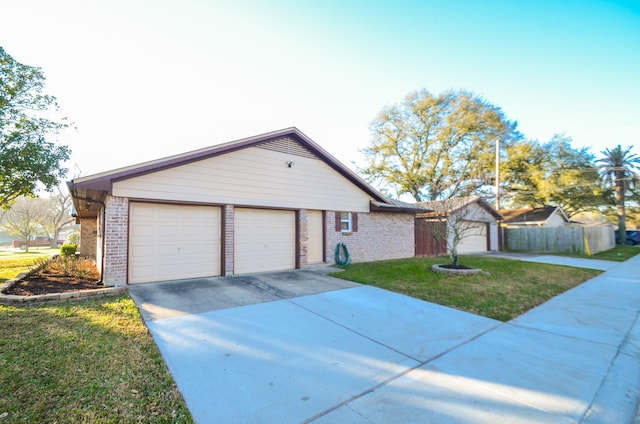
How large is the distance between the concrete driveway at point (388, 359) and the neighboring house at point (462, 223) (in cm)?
816

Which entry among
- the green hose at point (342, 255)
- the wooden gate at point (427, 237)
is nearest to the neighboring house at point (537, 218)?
the wooden gate at point (427, 237)

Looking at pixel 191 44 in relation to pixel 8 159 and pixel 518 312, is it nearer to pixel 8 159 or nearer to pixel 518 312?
pixel 8 159

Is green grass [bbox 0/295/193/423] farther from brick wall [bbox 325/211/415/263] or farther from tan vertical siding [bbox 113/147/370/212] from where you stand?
brick wall [bbox 325/211/415/263]

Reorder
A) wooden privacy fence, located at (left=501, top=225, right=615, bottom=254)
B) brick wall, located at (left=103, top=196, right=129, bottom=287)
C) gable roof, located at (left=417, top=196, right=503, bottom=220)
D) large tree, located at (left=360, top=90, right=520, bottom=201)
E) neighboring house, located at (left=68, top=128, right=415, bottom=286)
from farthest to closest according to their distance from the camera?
large tree, located at (left=360, top=90, right=520, bottom=201) < wooden privacy fence, located at (left=501, top=225, right=615, bottom=254) < gable roof, located at (left=417, top=196, right=503, bottom=220) < neighboring house, located at (left=68, top=128, right=415, bottom=286) < brick wall, located at (left=103, top=196, right=129, bottom=287)

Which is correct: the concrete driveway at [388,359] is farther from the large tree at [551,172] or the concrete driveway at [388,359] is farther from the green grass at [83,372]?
the large tree at [551,172]

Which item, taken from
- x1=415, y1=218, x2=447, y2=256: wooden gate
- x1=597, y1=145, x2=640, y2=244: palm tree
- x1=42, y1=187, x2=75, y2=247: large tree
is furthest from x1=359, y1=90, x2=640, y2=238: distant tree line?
x1=42, y1=187, x2=75, y2=247: large tree

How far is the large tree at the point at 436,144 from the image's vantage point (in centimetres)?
2677

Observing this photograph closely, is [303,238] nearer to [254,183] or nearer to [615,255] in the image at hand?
[254,183]

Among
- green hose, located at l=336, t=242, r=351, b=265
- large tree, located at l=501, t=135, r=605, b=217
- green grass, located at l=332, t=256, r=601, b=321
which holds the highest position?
large tree, located at l=501, t=135, r=605, b=217

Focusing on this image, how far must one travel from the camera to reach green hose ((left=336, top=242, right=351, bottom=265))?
37.4 ft

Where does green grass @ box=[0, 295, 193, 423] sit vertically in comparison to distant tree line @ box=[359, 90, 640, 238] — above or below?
below

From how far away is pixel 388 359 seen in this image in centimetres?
359

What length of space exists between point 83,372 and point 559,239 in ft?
79.3

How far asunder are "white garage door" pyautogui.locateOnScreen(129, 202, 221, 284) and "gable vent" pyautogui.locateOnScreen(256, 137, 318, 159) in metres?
2.79
